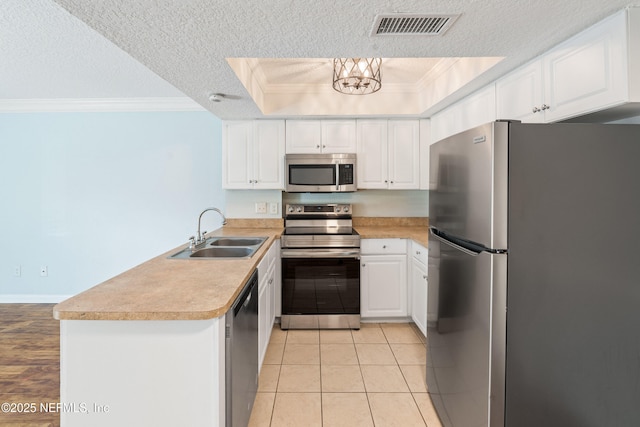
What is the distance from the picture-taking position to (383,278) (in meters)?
2.97

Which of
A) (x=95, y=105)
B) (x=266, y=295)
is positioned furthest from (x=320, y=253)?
(x=95, y=105)

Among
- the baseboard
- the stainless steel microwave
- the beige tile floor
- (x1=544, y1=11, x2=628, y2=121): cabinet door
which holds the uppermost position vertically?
(x1=544, y1=11, x2=628, y2=121): cabinet door

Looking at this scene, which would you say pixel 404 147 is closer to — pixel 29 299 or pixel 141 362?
pixel 141 362

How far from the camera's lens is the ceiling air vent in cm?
132

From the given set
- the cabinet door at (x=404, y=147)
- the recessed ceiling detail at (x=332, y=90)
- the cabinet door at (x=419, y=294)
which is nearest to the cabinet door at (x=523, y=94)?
the recessed ceiling detail at (x=332, y=90)

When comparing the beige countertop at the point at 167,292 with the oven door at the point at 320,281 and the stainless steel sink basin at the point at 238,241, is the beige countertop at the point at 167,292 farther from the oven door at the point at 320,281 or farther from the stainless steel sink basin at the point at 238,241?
the oven door at the point at 320,281

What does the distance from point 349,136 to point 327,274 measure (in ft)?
4.70

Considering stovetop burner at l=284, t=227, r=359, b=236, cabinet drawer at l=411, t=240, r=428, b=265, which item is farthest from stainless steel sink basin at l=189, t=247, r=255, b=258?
cabinet drawer at l=411, t=240, r=428, b=265

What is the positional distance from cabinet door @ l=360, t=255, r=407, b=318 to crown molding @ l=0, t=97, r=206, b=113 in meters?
2.67

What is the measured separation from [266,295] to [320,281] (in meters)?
0.69

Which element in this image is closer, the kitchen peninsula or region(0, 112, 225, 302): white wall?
the kitchen peninsula

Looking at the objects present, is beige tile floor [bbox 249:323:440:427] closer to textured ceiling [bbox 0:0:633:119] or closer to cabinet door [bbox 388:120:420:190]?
cabinet door [bbox 388:120:420:190]

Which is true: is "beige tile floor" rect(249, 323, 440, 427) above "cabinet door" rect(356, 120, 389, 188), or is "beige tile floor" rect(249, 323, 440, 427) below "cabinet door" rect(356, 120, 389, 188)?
below

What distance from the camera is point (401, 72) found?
280cm
